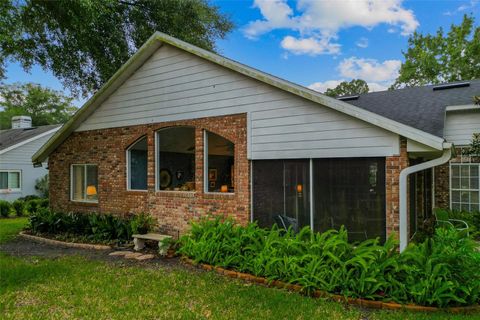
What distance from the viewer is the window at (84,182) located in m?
10.7

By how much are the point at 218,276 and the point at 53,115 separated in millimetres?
43468

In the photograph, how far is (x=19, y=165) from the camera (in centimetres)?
1939

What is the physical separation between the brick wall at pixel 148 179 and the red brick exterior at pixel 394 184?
9.35 feet

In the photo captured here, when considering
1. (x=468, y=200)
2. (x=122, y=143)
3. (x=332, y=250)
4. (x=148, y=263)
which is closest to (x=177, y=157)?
(x=122, y=143)

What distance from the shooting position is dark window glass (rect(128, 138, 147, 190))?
9.45m

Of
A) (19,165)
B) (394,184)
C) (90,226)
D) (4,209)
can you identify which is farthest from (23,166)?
(394,184)

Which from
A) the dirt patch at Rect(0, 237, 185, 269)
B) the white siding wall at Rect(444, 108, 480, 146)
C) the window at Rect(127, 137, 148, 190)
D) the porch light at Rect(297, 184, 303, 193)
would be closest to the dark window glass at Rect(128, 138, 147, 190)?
the window at Rect(127, 137, 148, 190)

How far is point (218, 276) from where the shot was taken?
19.0 ft

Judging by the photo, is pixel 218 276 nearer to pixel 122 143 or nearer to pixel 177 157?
pixel 177 157

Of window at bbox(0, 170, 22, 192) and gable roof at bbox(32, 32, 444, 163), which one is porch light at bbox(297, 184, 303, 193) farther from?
window at bbox(0, 170, 22, 192)

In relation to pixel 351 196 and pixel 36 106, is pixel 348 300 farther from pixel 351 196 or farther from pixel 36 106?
pixel 36 106

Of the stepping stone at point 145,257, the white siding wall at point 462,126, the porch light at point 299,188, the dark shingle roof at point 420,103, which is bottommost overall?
the stepping stone at point 145,257

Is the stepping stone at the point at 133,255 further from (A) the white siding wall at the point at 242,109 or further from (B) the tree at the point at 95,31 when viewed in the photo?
(B) the tree at the point at 95,31

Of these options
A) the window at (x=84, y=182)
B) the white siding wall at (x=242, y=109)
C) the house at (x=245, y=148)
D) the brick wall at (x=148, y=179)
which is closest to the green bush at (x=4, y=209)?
the house at (x=245, y=148)
